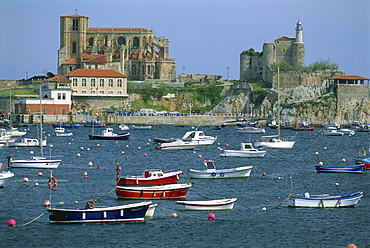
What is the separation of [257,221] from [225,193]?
8.45 metres

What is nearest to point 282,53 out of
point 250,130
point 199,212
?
point 250,130

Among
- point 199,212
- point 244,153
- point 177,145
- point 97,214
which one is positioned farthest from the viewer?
point 177,145

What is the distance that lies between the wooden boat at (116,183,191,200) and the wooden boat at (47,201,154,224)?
5292mm

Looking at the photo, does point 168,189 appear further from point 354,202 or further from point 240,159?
point 240,159

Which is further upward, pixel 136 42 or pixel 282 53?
pixel 136 42

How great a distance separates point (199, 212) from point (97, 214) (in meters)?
6.45

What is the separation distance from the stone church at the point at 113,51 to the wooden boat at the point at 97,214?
10942 centimetres

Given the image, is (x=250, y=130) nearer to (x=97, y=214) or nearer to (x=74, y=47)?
(x=74, y=47)

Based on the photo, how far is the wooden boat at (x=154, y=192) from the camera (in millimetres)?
42938

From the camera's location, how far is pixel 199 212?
4022 centimetres

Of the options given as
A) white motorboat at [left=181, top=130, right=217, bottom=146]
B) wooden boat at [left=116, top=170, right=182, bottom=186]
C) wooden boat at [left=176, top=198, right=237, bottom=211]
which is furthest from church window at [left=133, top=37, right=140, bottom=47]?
wooden boat at [left=176, top=198, right=237, bottom=211]

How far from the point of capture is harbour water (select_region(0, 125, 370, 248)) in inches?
1375

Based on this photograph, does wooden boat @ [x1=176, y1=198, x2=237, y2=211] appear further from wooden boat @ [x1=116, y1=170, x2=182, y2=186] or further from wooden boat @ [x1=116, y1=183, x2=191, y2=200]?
wooden boat @ [x1=116, y1=170, x2=182, y2=186]

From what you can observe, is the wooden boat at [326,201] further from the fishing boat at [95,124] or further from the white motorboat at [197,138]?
the fishing boat at [95,124]
